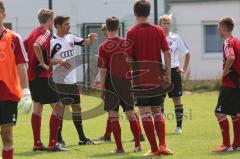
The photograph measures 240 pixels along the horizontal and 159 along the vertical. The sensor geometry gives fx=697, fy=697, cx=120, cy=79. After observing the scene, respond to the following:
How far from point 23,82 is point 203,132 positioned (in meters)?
5.30

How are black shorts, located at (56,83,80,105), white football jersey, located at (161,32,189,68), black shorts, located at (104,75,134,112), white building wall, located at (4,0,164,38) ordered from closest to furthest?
black shorts, located at (104,75,134,112), black shorts, located at (56,83,80,105), white football jersey, located at (161,32,189,68), white building wall, located at (4,0,164,38)

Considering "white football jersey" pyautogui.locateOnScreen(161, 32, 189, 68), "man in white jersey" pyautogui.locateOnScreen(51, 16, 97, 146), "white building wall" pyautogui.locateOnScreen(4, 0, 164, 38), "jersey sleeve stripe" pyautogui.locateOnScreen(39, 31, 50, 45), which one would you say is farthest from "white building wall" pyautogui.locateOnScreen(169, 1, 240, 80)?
"jersey sleeve stripe" pyautogui.locateOnScreen(39, 31, 50, 45)

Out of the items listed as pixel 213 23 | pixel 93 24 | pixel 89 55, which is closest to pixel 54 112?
pixel 89 55

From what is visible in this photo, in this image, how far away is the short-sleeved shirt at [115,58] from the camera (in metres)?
9.60

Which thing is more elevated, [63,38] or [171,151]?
[63,38]

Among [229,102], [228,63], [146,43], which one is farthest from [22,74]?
[229,102]

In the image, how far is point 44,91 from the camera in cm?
1029

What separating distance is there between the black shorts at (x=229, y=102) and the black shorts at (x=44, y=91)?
2462 millimetres

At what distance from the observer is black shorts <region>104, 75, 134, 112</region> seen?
31.7 feet

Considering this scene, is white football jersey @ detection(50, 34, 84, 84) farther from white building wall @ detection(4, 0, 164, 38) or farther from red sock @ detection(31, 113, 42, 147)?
white building wall @ detection(4, 0, 164, 38)

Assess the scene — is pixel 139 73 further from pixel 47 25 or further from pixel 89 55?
pixel 89 55

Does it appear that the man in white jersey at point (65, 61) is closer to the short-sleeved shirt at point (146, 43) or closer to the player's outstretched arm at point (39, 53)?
the player's outstretched arm at point (39, 53)

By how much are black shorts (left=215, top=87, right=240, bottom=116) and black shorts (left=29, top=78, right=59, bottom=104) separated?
246 cm

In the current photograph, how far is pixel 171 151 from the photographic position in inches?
371
